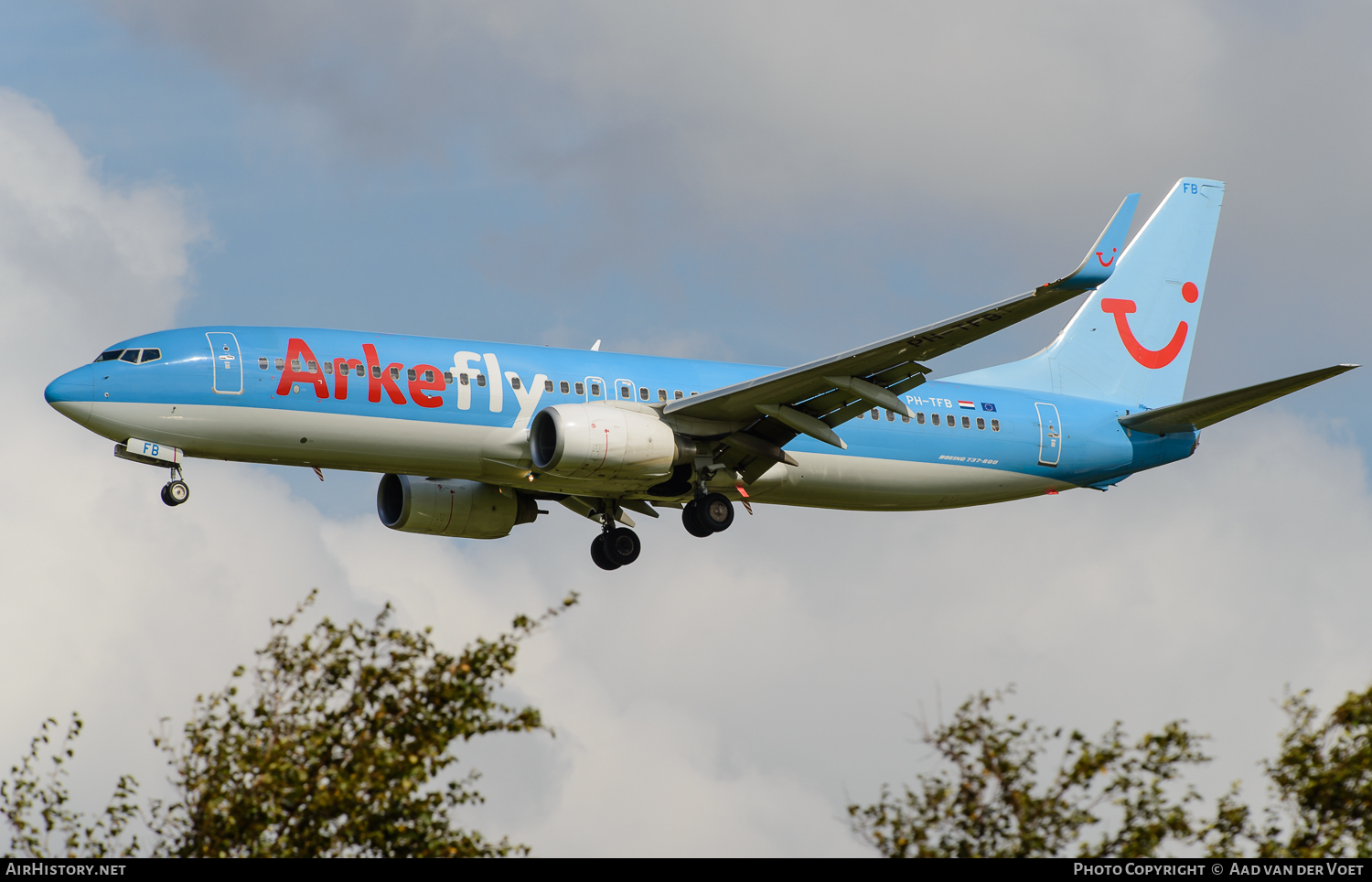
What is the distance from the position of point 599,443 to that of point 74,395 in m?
11.0

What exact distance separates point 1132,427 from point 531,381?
56.7 feet

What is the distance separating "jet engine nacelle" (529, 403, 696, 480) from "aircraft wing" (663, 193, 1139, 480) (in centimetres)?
146

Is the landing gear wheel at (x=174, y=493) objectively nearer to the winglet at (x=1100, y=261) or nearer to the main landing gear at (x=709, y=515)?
the main landing gear at (x=709, y=515)

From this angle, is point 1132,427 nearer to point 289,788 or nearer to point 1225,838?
point 1225,838

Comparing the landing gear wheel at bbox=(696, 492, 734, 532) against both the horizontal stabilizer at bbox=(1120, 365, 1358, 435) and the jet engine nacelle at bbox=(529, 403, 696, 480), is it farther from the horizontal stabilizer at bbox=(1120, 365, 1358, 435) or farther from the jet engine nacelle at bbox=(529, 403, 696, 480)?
the horizontal stabilizer at bbox=(1120, 365, 1358, 435)

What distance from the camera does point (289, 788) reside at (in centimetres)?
1794

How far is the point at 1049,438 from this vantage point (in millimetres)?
42781

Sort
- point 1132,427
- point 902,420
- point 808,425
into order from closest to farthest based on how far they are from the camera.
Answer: point 808,425, point 902,420, point 1132,427

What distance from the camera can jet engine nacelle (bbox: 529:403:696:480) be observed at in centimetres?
3456

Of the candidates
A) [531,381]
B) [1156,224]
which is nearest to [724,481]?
[531,381]

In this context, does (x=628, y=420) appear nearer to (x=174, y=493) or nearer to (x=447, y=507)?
(x=447, y=507)

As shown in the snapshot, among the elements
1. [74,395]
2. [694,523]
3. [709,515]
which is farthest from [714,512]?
[74,395]
